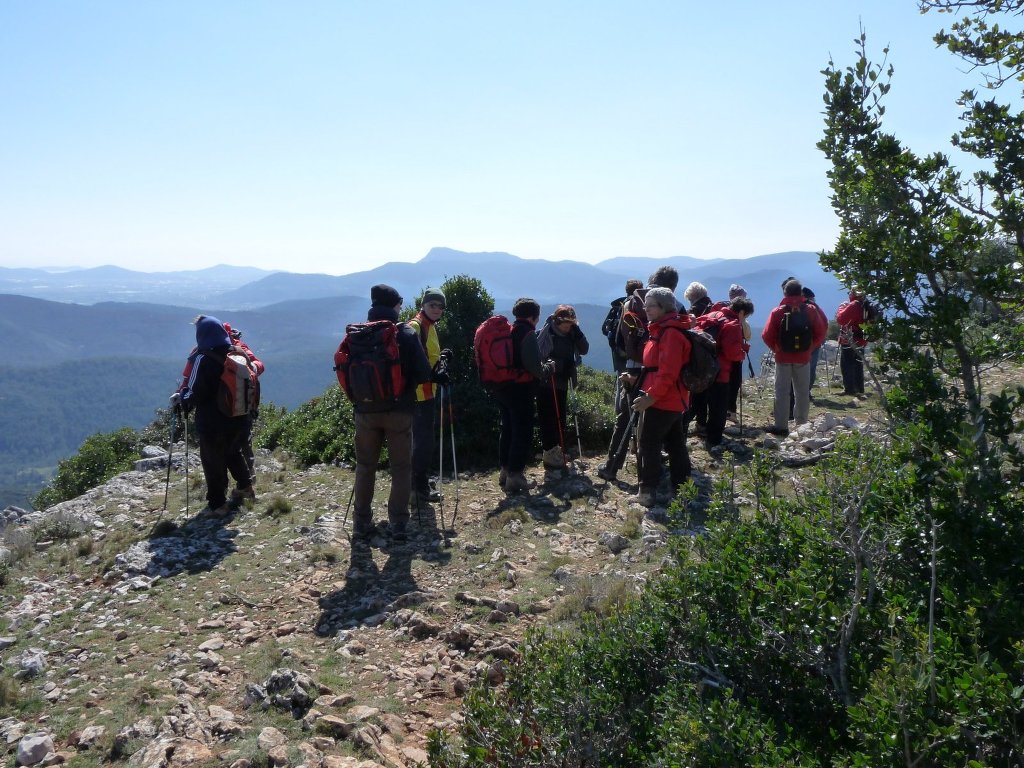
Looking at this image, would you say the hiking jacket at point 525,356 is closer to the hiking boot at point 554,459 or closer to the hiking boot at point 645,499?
the hiking boot at point 554,459

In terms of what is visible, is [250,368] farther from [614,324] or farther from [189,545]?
[614,324]

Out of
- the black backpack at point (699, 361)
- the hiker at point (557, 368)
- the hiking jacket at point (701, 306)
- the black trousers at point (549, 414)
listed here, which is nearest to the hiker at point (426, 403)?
the hiker at point (557, 368)

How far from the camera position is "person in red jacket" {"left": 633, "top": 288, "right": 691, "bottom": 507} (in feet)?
22.8

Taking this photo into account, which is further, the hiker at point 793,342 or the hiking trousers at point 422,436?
the hiker at point 793,342

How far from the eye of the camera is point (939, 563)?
273 cm

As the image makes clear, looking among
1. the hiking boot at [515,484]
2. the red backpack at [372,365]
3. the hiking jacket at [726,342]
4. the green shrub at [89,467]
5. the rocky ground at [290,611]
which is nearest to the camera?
the rocky ground at [290,611]

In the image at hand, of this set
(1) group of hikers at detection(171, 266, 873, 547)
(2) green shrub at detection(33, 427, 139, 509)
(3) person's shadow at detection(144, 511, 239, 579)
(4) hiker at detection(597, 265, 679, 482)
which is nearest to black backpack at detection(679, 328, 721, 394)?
(1) group of hikers at detection(171, 266, 873, 547)

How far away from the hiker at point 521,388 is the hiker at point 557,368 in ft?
0.87

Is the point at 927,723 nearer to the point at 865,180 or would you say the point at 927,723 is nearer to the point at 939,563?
the point at 939,563

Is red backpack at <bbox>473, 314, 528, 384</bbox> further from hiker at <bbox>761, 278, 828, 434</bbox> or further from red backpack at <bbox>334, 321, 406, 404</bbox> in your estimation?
hiker at <bbox>761, 278, 828, 434</bbox>

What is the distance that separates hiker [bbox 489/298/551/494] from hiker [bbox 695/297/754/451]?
7.43 ft

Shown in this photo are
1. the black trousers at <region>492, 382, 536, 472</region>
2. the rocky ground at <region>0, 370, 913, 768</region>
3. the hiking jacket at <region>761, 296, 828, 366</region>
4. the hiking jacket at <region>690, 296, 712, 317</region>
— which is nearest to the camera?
the rocky ground at <region>0, 370, 913, 768</region>

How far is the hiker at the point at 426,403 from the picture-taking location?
8047 millimetres

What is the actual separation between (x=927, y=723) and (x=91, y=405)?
20613 centimetres
